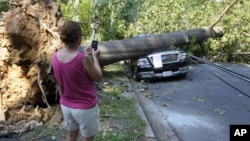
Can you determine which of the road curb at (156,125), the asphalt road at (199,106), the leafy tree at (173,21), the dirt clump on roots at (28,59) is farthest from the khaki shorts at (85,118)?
the leafy tree at (173,21)

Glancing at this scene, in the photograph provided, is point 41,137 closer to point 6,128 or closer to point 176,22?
point 6,128

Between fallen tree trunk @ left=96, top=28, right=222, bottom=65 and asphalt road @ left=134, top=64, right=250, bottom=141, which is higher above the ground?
fallen tree trunk @ left=96, top=28, right=222, bottom=65

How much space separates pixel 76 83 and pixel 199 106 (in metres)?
4.41

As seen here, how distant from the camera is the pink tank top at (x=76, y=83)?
3.21 meters

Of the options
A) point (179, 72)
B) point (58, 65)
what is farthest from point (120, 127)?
point (179, 72)

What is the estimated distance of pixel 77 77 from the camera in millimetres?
3258

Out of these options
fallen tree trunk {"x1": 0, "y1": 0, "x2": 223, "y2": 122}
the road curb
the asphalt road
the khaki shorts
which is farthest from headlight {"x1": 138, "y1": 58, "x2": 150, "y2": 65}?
the khaki shorts

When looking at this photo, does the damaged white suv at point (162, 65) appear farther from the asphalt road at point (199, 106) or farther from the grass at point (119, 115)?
the grass at point (119, 115)

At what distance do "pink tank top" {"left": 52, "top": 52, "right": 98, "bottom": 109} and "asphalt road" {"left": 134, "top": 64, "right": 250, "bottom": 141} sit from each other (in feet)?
6.23

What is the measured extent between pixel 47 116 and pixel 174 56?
5244 millimetres

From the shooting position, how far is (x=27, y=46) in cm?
630

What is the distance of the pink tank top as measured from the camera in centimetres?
321

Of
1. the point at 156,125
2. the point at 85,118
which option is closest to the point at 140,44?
the point at 156,125

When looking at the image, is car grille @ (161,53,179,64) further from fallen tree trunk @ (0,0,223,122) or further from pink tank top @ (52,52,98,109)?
pink tank top @ (52,52,98,109)
